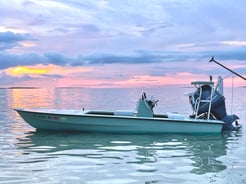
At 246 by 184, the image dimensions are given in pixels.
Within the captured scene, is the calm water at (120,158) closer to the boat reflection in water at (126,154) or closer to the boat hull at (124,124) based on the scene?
the boat reflection in water at (126,154)

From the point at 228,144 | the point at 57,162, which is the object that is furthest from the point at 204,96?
the point at 57,162

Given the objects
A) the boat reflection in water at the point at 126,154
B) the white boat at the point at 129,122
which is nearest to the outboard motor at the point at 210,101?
the white boat at the point at 129,122

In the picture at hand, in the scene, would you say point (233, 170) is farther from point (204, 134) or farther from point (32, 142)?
point (32, 142)

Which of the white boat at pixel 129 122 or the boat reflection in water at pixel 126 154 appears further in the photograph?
the white boat at pixel 129 122

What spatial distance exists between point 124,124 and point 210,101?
459 centimetres

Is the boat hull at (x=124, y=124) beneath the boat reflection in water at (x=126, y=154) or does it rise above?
above

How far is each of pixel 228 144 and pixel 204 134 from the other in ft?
7.37

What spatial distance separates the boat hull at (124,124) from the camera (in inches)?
744

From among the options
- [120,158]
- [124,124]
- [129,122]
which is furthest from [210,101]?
[120,158]

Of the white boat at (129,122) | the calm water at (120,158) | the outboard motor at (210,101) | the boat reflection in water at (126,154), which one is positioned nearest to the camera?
the calm water at (120,158)

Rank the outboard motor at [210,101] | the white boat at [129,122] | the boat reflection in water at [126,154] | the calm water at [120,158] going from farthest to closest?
the outboard motor at [210,101], the white boat at [129,122], the boat reflection in water at [126,154], the calm water at [120,158]

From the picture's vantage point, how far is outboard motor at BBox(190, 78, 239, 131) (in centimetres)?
2016

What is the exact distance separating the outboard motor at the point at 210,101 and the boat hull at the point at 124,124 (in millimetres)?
1137

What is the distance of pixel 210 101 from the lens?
65.4 ft
